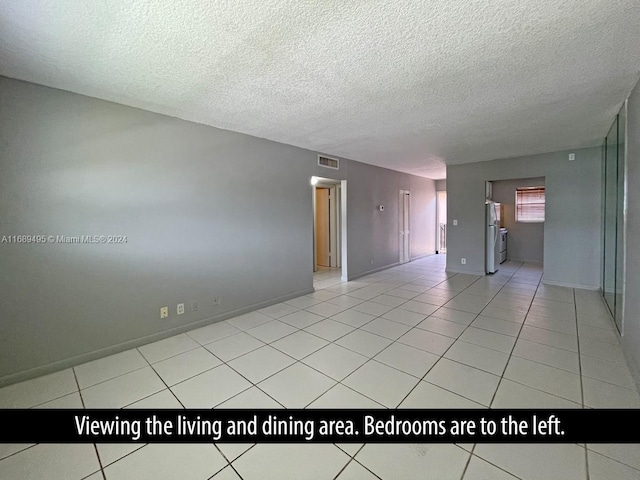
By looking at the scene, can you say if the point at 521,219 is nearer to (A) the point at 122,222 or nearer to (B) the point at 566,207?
(B) the point at 566,207

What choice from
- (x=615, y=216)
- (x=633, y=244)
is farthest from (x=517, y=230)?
(x=633, y=244)

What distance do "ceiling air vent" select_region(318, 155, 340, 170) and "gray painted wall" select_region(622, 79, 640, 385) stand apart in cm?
387

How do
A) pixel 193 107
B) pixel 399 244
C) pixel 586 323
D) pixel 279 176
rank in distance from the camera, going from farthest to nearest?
pixel 399 244
pixel 279 176
pixel 586 323
pixel 193 107

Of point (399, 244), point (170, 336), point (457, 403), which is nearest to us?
point (457, 403)

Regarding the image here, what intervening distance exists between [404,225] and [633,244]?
527 cm

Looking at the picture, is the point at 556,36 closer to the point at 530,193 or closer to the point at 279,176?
the point at 279,176

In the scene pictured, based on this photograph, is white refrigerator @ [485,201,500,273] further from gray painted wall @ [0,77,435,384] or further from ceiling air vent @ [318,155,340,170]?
gray painted wall @ [0,77,435,384]

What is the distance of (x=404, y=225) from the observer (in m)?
7.64

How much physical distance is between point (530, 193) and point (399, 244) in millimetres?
3999

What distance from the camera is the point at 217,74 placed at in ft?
7.44

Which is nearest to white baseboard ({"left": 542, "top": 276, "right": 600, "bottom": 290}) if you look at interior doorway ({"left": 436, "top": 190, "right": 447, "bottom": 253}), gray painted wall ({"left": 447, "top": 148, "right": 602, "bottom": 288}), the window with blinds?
gray painted wall ({"left": 447, "top": 148, "right": 602, "bottom": 288})

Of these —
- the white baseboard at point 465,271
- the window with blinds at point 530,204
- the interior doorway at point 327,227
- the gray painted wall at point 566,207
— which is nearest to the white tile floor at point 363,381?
the gray painted wall at point 566,207

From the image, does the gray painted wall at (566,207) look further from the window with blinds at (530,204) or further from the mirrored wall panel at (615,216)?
the window with blinds at (530,204)

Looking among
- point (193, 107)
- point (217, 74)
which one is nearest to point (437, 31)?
point (217, 74)
